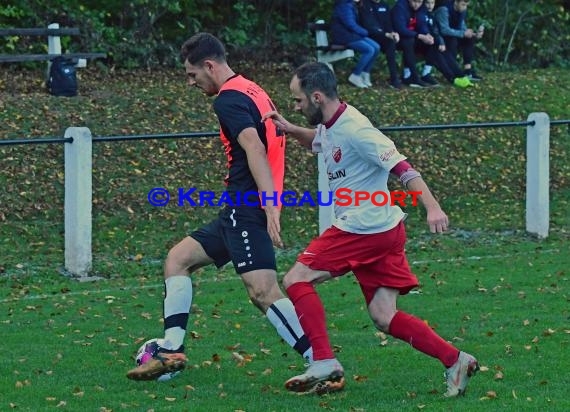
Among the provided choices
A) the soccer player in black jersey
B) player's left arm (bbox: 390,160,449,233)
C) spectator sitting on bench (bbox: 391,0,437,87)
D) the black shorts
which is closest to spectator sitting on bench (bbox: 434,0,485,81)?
spectator sitting on bench (bbox: 391,0,437,87)

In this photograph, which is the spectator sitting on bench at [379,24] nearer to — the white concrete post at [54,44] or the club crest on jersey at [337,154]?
the white concrete post at [54,44]

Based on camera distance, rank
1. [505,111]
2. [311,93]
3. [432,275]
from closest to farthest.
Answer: [311,93] → [432,275] → [505,111]

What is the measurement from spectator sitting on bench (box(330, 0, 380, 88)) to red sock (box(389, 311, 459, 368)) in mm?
14236

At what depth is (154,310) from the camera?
438 inches

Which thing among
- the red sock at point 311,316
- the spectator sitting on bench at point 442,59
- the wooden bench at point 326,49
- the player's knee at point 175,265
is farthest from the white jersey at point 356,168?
the spectator sitting on bench at point 442,59

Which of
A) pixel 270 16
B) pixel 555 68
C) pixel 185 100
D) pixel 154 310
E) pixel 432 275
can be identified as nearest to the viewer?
pixel 154 310

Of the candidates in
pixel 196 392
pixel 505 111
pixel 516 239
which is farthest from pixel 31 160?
pixel 196 392

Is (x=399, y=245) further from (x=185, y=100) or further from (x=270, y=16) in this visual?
(x=270, y=16)

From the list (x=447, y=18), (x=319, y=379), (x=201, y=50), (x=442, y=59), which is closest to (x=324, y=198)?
(x=201, y=50)

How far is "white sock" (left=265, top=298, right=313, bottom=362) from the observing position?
311 inches

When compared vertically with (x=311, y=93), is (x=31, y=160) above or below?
below

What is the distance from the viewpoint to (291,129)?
7953mm

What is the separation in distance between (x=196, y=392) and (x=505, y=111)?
15.1m

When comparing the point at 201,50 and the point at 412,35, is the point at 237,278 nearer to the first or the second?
the point at 201,50
